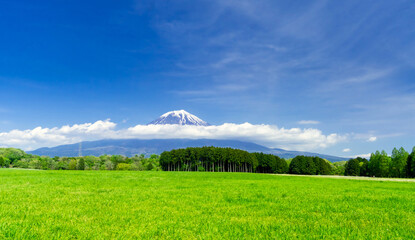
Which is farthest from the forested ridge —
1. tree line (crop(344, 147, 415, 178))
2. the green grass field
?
the green grass field

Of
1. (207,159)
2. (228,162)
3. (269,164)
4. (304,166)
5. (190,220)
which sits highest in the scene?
(190,220)

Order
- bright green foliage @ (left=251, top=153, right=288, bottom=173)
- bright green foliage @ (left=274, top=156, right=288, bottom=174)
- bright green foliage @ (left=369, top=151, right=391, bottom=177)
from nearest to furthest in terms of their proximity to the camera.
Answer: bright green foliage @ (left=369, top=151, right=391, bottom=177) → bright green foliage @ (left=251, top=153, right=288, bottom=173) → bright green foliage @ (left=274, top=156, right=288, bottom=174)

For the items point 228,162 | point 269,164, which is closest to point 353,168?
point 269,164

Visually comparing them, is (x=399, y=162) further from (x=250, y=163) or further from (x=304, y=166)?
(x=250, y=163)

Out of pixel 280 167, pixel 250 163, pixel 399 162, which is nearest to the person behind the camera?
pixel 399 162

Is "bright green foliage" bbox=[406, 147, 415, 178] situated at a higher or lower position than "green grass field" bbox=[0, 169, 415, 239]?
lower

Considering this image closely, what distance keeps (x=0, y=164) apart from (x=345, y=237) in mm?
175435

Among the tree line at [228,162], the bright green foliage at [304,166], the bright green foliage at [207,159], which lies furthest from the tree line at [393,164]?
the bright green foliage at [207,159]

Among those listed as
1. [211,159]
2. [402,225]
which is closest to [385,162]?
[211,159]

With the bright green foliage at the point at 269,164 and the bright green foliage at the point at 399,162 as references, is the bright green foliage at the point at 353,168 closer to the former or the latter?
the bright green foliage at the point at 399,162

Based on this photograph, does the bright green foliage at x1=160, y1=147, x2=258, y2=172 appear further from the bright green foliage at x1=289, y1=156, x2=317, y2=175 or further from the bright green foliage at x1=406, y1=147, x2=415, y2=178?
the bright green foliage at x1=406, y1=147, x2=415, y2=178

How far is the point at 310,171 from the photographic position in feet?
493

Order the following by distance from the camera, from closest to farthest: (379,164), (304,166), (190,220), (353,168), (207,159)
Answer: (190,220) < (379,164) < (207,159) < (353,168) < (304,166)

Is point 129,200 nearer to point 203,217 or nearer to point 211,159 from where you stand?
point 203,217
